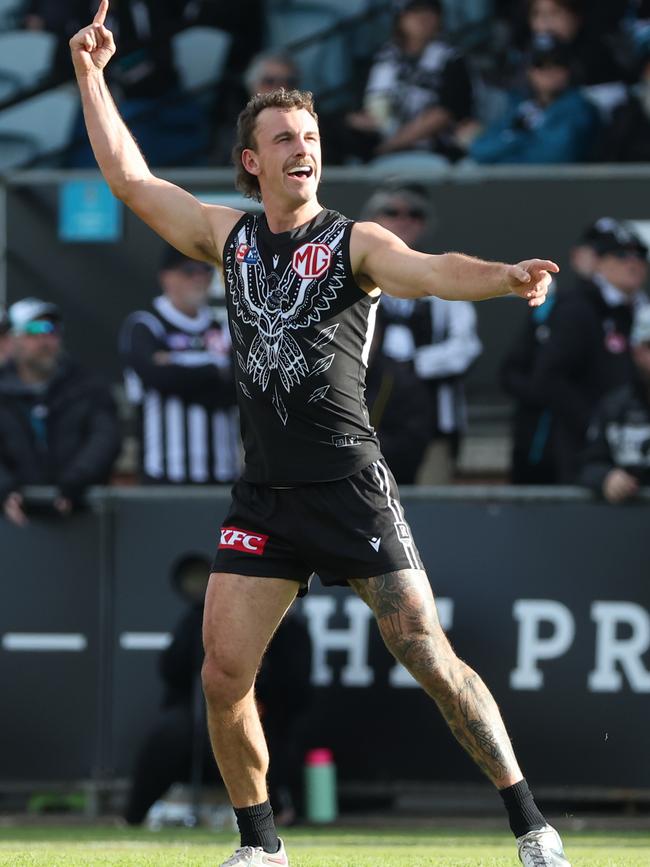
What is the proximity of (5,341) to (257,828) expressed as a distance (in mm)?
5638

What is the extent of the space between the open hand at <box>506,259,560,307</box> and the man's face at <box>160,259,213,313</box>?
537 centimetres

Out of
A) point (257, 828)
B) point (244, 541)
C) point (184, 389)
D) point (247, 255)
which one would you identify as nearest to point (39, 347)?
point (184, 389)

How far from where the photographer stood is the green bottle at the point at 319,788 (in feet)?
29.3

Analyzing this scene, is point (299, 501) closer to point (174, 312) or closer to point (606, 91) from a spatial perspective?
point (174, 312)

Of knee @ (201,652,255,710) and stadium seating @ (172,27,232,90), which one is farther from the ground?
stadium seating @ (172,27,232,90)

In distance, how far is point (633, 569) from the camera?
29.4 ft

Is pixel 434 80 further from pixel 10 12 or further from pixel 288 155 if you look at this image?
pixel 288 155

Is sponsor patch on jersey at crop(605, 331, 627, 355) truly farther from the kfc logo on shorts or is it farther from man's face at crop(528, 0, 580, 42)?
the kfc logo on shorts

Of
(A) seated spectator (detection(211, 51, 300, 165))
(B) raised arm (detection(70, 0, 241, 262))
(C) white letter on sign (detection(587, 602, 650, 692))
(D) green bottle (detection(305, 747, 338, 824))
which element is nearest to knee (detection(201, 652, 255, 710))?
(B) raised arm (detection(70, 0, 241, 262))

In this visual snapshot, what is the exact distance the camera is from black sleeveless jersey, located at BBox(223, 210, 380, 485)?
5508 millimetres

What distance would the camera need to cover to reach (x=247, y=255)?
5680 mm

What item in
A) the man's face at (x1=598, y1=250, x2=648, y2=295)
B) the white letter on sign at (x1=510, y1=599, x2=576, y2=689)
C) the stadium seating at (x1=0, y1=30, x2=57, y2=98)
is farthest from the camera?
the stadium seating at (x1=0, y1=30, x2=57, y2=98)

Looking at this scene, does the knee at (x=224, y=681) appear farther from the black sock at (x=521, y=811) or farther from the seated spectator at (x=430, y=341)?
Answer: the seated spectator at (x=430, y=341)

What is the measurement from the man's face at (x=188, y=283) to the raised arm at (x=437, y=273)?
4.70m
